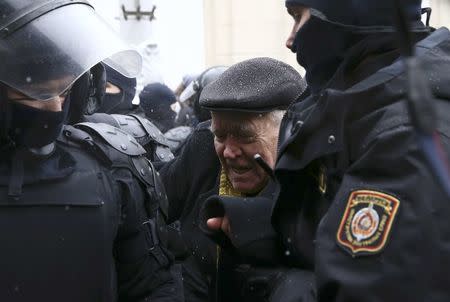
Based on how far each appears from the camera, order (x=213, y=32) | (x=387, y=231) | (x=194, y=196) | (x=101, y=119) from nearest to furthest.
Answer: (x=387, y=231) < (x=194, y=196) < (x=101, y=119) < (x=213, y=32)

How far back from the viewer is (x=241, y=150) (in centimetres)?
274

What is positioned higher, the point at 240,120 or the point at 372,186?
the point at 372,186

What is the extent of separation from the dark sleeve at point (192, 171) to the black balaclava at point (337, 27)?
4.21ft

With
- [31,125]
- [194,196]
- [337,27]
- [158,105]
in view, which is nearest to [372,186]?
[337,27]

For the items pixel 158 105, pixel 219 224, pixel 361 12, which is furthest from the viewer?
pixel 158 105

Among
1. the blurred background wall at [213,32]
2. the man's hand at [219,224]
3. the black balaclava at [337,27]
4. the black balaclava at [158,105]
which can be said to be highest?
the black balaclava at [337,27]

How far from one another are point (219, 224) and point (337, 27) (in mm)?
680

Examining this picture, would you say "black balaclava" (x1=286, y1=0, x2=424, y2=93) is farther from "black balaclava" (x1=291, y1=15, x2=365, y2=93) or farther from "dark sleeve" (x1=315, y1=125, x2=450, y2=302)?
"dark sleeve" (x1=315, y1=125, x2=450, y2=302)

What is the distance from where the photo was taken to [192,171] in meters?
3.23

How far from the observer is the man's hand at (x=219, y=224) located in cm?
206

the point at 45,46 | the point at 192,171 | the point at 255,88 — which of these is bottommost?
the point at 192,171

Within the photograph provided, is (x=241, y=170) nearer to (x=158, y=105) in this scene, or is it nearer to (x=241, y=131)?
(x=241, y=131)

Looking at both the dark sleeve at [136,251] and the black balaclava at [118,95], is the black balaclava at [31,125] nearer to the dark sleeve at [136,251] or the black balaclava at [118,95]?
the dark sleeve at [136,251]

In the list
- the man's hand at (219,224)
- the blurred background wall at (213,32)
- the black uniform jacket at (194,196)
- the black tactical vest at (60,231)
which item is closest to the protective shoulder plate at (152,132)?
the black uniform jacket at (194,196)
